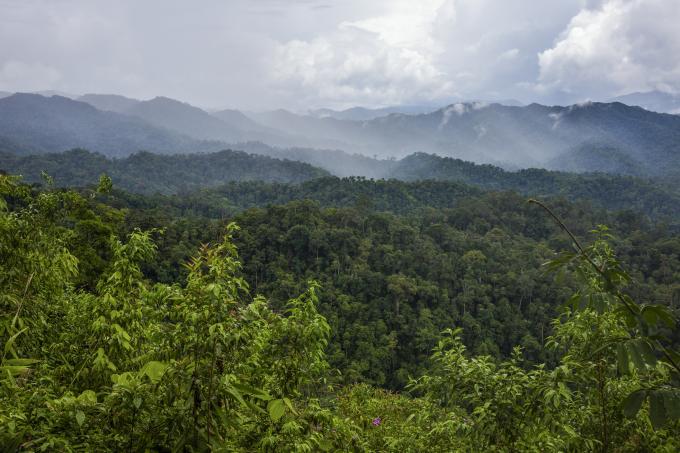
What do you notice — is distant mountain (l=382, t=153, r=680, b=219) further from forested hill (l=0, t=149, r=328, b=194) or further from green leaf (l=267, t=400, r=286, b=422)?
green leaf (l=267, t=400, r=286, b=422)

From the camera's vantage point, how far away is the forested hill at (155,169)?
90.8 m

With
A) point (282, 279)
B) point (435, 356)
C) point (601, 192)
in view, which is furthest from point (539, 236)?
point (435, 356)

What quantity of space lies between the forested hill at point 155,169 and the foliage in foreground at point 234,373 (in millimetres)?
85506

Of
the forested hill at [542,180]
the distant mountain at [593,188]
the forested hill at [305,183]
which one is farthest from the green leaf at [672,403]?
the forested hill at [542,180]

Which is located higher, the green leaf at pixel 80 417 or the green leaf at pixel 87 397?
the green leaf at pixel 80 417

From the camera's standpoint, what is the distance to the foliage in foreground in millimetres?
1682

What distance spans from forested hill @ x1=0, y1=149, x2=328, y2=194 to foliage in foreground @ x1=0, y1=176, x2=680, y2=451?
85.5 meters

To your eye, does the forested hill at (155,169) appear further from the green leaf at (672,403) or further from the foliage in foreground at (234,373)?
the green leaf at (672,403)

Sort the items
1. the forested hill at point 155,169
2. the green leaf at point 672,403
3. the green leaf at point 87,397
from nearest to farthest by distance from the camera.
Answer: the green leaf at point 672,403 < the green leaf at point 87,397 < the forested hill at point 155,169

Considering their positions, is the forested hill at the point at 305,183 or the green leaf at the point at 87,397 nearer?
the green leaf at the point at 87,397

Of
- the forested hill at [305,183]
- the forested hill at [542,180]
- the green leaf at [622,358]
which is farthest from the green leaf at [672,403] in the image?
the forested hill at [542,180]

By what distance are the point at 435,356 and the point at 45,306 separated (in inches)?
151

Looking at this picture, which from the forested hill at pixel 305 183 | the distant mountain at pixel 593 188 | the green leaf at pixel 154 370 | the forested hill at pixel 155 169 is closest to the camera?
the green leaf at pixel 154 370


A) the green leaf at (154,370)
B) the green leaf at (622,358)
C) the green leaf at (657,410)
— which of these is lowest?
the green leaf at (154,370)
